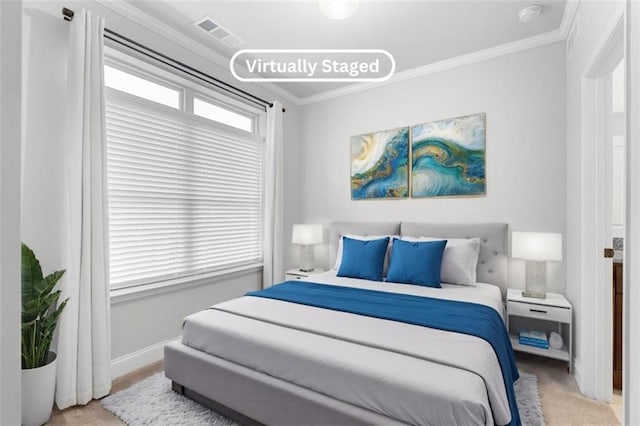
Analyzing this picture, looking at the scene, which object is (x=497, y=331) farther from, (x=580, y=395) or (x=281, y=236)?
(x=281, y=236)

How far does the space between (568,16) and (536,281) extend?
2.14m

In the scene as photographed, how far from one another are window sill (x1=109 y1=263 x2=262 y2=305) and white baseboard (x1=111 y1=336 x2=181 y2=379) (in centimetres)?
44

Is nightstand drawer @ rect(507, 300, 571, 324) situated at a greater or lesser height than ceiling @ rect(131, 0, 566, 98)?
lesser

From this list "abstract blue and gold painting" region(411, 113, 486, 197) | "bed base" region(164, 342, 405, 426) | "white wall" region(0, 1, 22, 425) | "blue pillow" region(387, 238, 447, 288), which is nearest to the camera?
"white wall" region(0, 1, 22, 425)

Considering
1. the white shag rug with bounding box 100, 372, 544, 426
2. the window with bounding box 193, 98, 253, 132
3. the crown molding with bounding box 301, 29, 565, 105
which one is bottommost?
the white shag rug with bounding box 100, 372, 544, 426

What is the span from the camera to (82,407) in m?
2.14

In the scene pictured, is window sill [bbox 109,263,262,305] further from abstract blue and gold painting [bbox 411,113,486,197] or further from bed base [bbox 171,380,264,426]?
abstract blue and gold painting [bbox 411,113,486,197]

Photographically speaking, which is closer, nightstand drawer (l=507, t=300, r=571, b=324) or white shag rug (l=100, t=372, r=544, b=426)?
white shag rug (l=100, t=372, r=544, b=426)

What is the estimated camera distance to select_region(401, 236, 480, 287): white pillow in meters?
2.90

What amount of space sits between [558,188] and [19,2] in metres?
3.52

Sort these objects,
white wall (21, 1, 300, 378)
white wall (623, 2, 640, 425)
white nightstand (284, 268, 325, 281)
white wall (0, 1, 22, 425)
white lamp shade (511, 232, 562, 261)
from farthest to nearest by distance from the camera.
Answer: white nightstand (284, 268, 325, 281) < white lamp shade (511, 232, 562, 261) < white wall (21, 1, 300, 378) < white wall (623, 2, 640, 425) < white wall (0, 1, 22, 425)

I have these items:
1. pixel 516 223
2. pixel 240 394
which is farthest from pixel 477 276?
pixel 240 394

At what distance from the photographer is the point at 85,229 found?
2191 millimetres

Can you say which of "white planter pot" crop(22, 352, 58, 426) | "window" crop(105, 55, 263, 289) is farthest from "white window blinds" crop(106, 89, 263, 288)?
"white planter pot" crop(22, 352, 58, 426)
